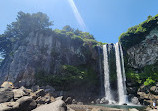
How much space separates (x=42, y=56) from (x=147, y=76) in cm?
2673

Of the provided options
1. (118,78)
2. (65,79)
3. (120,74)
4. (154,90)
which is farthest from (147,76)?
(65,79)

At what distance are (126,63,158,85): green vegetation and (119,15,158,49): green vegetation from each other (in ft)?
26.2

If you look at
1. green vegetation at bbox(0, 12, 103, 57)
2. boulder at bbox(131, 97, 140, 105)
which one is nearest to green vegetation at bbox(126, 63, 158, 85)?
boulder at bbox(131, 97, 140, 105)

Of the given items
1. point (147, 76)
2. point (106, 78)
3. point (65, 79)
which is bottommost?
point (65, 79)

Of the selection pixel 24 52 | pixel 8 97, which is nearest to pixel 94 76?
pixel 24 52

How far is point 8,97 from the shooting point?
7.90m

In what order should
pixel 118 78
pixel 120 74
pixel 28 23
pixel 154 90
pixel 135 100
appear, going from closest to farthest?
pixel 154 90
pixel 135 100
pixel 118 78
pixel 120 74
pixel 28 23

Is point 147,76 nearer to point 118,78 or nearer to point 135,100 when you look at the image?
point 118,78

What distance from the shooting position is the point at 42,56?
2844 centimetres

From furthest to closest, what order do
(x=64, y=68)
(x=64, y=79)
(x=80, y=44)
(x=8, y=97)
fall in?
(x=80, y=44)
(x=64, y=68)
(x=64, y=79)
(x=8, y=97)

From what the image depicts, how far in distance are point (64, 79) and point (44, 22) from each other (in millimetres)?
21106

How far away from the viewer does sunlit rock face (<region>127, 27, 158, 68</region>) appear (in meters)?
26.6

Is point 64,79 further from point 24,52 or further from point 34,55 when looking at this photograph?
point 24,52

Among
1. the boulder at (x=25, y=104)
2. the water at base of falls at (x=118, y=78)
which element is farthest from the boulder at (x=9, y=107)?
the water at base of falls at (x=118, y=78)
